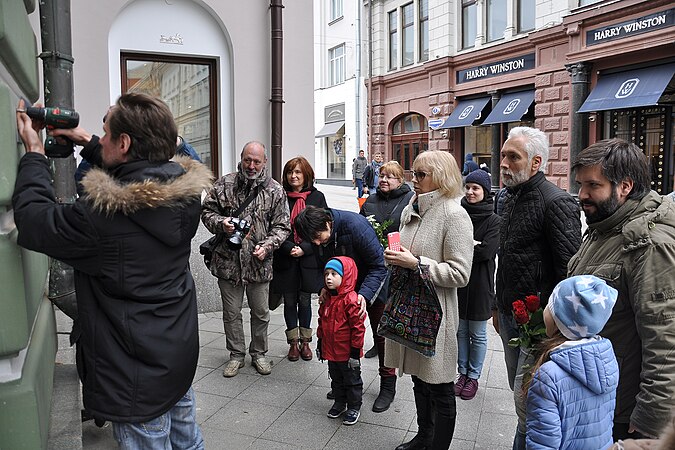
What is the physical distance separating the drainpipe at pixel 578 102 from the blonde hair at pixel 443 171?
14.0 m

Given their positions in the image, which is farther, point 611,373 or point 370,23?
point 370,23

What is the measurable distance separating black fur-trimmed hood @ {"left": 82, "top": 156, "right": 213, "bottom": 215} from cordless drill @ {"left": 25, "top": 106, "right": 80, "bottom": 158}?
222mm

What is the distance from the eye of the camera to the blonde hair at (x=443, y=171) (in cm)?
346

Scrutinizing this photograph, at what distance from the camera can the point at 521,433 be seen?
2930 mm

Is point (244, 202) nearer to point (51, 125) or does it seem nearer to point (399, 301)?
point (399, 301)

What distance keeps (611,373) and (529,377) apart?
15.0 inches

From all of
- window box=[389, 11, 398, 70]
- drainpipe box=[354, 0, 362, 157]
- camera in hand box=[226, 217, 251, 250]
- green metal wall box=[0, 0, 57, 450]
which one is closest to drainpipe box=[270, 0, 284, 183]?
camera in hand box=[226, 217, 251, 250]

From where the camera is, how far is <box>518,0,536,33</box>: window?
18938mm

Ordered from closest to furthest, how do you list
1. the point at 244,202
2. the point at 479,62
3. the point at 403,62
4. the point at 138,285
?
the point at 138,285 → the point at 244,202 → the point at 479,62 → the point at 403,62

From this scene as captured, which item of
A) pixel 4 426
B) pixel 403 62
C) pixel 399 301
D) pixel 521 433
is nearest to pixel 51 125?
pixel 4 426

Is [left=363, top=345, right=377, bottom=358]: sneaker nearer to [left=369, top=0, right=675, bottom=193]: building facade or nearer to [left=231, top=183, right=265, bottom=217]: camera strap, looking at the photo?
[left=231, top=183, right=265, bottom=217]: camera strap

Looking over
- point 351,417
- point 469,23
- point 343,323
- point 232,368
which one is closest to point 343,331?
point 343,323

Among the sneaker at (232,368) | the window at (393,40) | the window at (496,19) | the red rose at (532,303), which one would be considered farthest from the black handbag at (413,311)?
the window at (393,40)

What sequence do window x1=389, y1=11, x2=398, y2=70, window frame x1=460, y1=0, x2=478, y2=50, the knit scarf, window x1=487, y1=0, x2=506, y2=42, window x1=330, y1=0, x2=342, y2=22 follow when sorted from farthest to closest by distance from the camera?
1. window x1=330, y1=0, x2=342, y2=22
2. window x1=389, y1=11, x2=398, y2=70
3. window frame x1=460, y1=0, x2=478, y2=50
4. window x1=487, y1=0, x2=506, y2=42
5. the knit scarf
